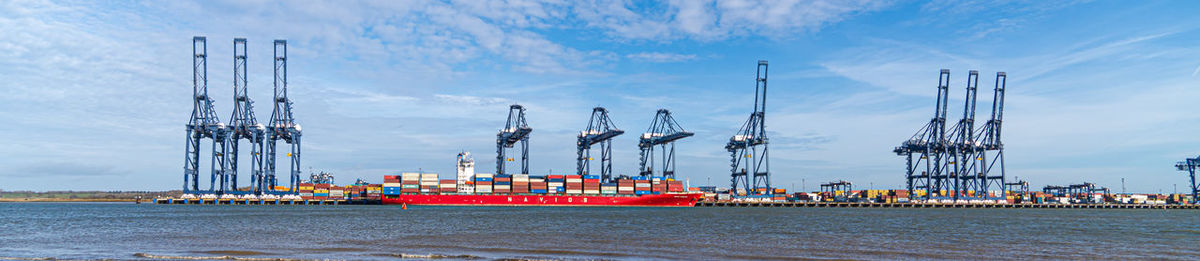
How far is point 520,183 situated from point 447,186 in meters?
8.06

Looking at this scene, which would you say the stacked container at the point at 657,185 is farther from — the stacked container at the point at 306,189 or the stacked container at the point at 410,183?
the stacked container at the point at 306,189

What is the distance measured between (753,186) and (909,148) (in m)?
20.2

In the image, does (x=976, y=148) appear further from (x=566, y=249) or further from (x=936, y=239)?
(x=566, y=249)

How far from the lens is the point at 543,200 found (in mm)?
87375

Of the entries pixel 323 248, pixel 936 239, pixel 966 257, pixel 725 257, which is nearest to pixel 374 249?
pixel 323 248

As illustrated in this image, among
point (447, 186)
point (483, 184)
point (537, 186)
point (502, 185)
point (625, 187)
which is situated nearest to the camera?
point (483, 184)

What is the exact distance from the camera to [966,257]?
2180cm

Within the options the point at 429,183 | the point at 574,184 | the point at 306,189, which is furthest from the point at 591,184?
the point at 306,189

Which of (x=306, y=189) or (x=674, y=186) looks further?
(x=306, y=189)

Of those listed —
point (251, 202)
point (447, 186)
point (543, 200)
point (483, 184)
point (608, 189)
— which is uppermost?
point (483, 184)

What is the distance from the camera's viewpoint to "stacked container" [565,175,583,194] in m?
88.9

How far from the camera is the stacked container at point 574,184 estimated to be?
88938 millimetres

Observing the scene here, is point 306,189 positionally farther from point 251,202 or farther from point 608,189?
point 608,189

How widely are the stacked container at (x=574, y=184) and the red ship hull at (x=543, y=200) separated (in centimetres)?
73
